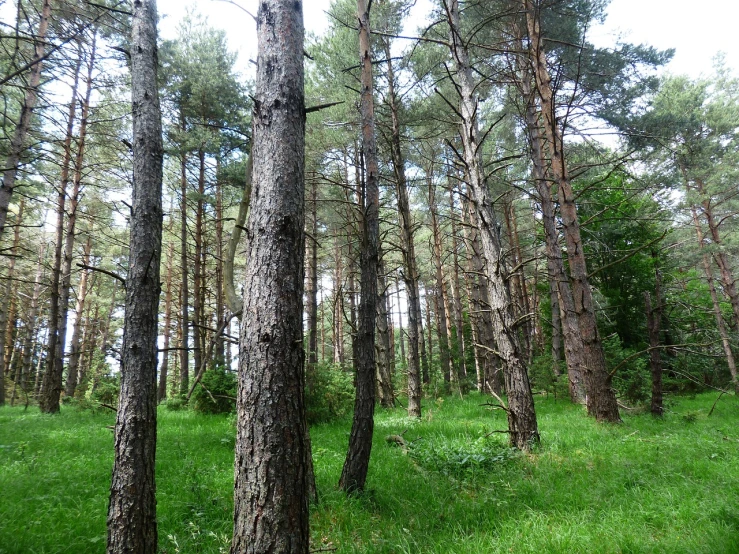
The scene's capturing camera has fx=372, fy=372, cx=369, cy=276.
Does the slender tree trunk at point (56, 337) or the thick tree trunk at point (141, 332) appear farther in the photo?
the slender tree trunk at point (56, 337)

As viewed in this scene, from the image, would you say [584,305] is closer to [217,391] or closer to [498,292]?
[498,292]

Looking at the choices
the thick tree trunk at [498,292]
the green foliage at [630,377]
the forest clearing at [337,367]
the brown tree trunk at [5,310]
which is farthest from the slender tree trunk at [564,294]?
the brown tree trunk at [5,310]

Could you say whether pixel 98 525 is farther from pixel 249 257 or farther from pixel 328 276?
pixel 328 276

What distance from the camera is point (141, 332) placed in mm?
3531

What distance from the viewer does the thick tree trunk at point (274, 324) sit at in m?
2.18

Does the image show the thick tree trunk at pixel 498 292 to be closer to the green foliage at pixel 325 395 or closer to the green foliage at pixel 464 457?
the green foliage at pixel 464 457

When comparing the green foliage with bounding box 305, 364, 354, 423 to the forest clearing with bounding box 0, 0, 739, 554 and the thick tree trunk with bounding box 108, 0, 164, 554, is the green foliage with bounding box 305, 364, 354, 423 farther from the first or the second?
the thick tree trunk with bounding box 108, 0, 164, 554

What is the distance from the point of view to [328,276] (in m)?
26.4

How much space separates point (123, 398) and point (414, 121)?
11.5 meters

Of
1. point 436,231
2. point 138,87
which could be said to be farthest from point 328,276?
point 138,87

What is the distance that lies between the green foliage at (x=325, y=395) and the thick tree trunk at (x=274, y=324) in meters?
6.17

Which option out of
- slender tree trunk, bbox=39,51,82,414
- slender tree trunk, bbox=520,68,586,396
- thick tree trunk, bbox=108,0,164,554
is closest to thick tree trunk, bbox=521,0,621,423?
slender tree trunk, bbox=520,68,586,396

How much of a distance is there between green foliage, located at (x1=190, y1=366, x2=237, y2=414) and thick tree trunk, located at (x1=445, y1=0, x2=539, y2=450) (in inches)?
Result: 276

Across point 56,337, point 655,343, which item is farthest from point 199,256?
point 655,343
